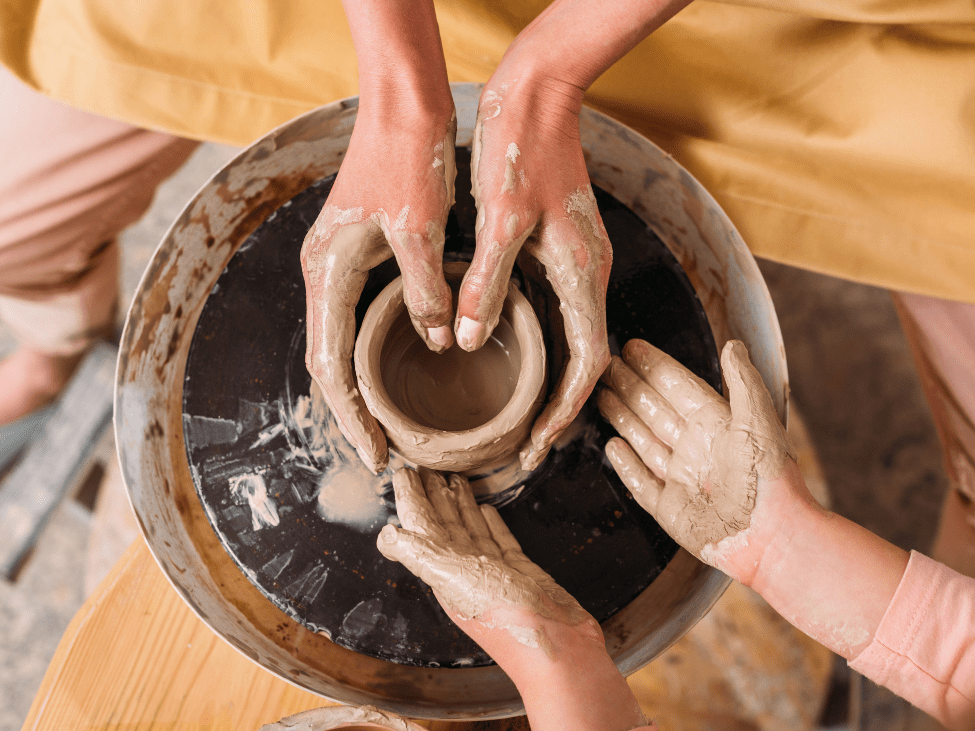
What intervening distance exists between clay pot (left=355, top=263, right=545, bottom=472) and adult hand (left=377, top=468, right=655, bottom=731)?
0.45 feet

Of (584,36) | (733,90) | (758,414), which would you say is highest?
(584,36)

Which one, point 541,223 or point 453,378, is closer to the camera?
point 541,223

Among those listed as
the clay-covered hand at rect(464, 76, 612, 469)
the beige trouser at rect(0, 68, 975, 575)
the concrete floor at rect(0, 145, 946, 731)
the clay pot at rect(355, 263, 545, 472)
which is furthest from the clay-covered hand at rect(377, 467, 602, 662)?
the concrete floor at rect(0, 145, 946, 731)

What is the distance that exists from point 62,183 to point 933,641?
2.08 m

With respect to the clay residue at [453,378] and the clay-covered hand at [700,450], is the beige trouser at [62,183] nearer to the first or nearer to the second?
the clay residue at [453,378]

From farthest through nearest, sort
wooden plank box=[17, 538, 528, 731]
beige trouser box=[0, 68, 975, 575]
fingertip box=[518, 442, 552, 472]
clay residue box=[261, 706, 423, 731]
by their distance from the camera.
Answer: beige trouser box=[0, 68, 975, 575]
wooden plank box=[17, 538, 528, 731]
fingertip box=[518, 442, 552, 472]
clay residue box=[261, 706, 423, 731]

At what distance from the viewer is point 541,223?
104cm

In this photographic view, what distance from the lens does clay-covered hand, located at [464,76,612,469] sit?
1.01 metres

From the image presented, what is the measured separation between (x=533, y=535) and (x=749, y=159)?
921 mm

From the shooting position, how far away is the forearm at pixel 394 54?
40.8 inches

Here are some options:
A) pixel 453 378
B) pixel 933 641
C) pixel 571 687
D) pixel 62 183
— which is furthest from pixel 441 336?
pixel 62 183

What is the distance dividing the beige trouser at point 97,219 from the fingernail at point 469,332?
1071mm

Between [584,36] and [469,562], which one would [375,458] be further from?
[584,36]

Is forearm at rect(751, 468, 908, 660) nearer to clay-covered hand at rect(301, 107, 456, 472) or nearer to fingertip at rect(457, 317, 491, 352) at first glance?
fingertip at rect(457, 317, 491, 352)
